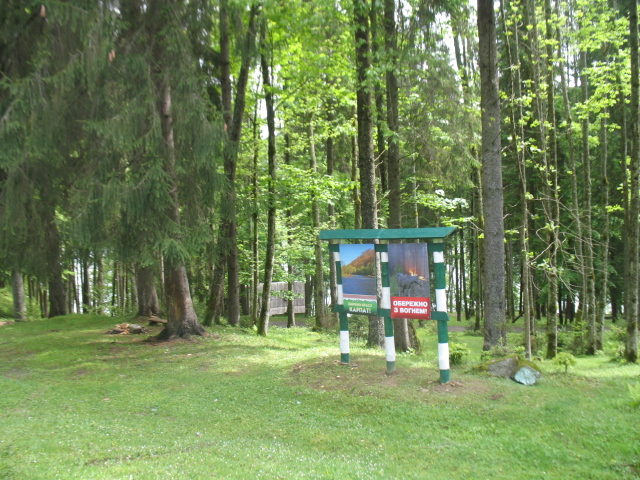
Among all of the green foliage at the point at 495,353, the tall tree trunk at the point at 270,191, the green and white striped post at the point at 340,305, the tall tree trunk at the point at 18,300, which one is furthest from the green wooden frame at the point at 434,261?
the tall tree trunk at the point at 18,300

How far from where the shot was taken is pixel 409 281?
7.26m

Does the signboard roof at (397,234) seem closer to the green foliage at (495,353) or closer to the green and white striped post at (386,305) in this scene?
the green and white striped post at (386,305)

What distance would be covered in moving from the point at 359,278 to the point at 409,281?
1.00 metres

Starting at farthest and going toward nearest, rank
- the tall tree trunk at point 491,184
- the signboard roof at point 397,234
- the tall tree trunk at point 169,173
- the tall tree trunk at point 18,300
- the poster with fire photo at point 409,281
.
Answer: the tall tree trunk at point 18,300 < the tall tree trunk at point 169,173 < the tall tree trunk at point 491,184 < the poster with fire photo at point 409,281 < the signboard roof at point 397,234

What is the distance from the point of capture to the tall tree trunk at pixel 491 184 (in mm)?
8719

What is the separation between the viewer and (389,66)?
9.39m

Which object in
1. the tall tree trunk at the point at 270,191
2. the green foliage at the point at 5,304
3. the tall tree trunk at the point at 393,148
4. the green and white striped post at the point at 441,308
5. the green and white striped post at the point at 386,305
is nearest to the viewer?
the green and white striped post at the point at 441,308

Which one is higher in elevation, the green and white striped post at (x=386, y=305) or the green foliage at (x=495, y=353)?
the green and white striped post at (x=386, y=305)

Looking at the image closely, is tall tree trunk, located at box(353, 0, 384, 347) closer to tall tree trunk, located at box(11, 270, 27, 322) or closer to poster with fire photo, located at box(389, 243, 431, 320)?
poster with fire photo, located at box(389, 243, 431, 320)

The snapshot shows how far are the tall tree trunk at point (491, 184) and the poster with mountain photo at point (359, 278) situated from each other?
2.47m

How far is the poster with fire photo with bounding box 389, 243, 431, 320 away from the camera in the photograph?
23.4 feet

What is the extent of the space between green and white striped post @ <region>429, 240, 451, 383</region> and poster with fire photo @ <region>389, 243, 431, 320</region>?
0.13 metres

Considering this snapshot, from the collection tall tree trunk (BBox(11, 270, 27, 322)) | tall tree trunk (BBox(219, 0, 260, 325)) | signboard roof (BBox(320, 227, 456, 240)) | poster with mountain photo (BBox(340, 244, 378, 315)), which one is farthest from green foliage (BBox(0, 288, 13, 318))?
signboard roof (BBox(320, 227, 456, 240))

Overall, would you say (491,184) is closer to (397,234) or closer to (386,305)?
(397,234)
